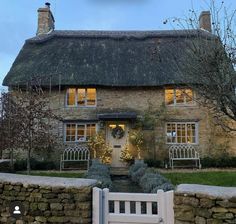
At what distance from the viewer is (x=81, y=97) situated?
19.2 meters

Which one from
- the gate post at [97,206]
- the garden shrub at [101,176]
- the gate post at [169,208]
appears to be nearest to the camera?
the gate post at [169,208]

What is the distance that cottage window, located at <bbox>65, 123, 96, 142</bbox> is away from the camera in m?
18.9

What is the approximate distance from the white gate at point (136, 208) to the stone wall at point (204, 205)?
16 cm

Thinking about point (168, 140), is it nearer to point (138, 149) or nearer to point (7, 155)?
point (138, 149)

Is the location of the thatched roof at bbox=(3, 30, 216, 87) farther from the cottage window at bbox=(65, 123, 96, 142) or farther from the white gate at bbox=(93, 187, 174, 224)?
the white gate at bbox=(93, 187, 174, 224)

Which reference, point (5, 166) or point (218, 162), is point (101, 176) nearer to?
point (5, 166)

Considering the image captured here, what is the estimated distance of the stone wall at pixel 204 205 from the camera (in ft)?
15.6

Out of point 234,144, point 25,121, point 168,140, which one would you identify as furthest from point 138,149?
point 25,121

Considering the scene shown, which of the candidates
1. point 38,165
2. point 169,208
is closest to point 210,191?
point 169,208

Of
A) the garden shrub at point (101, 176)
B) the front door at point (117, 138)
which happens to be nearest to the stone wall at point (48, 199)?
the garden shrub at point (101, 176)

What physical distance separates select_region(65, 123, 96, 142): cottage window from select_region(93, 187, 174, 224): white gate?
13.5 metres

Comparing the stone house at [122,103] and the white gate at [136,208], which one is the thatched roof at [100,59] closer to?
the stone house at [122,103]

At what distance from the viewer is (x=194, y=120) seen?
61.6 feet

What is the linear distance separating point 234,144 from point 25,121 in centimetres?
1175
